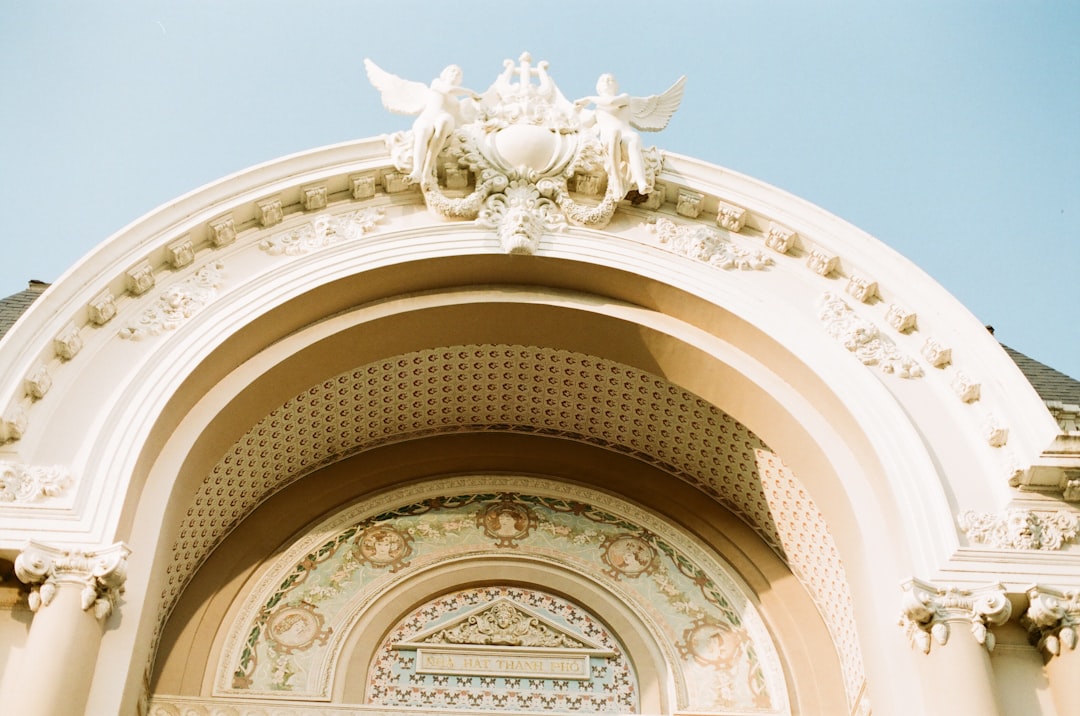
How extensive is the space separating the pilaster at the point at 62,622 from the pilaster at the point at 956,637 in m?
5.91

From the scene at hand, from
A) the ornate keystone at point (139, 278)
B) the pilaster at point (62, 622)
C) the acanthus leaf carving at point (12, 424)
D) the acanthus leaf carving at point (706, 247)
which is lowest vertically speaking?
the pilaster at point (62, 622)

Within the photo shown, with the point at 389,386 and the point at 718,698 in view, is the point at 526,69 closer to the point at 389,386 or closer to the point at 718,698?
the point at 389,386

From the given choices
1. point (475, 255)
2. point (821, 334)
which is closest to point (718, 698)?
point (821, 334)

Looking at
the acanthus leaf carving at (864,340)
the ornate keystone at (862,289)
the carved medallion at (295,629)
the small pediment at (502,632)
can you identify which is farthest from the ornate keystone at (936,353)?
the carved medallion at (295,629)

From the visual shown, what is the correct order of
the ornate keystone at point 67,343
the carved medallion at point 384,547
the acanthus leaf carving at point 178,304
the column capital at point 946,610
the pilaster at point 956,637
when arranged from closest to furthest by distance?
the pilaster at point 956,637
the column capital at point 946,610
the ornate keystone at point 67,343
the acanthus leaf carving at point 178,304
the carved medallion at point 384,547

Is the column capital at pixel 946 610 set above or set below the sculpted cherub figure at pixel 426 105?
below

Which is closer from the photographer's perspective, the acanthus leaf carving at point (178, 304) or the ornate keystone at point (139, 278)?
the acanthus leaf carving at point (178, 304)

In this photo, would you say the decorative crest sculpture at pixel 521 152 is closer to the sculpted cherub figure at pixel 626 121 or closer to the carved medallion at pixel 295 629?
the sculpted cherub figure at pixel 626 121

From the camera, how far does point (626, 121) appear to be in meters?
13.0

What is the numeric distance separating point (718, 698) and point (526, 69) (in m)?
6.40

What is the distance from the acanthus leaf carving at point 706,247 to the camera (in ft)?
40.9

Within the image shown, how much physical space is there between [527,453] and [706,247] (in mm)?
3000

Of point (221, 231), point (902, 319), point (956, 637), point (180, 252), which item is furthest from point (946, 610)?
point (180, 252)

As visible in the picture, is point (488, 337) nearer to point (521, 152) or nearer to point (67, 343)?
point (521, 152)
